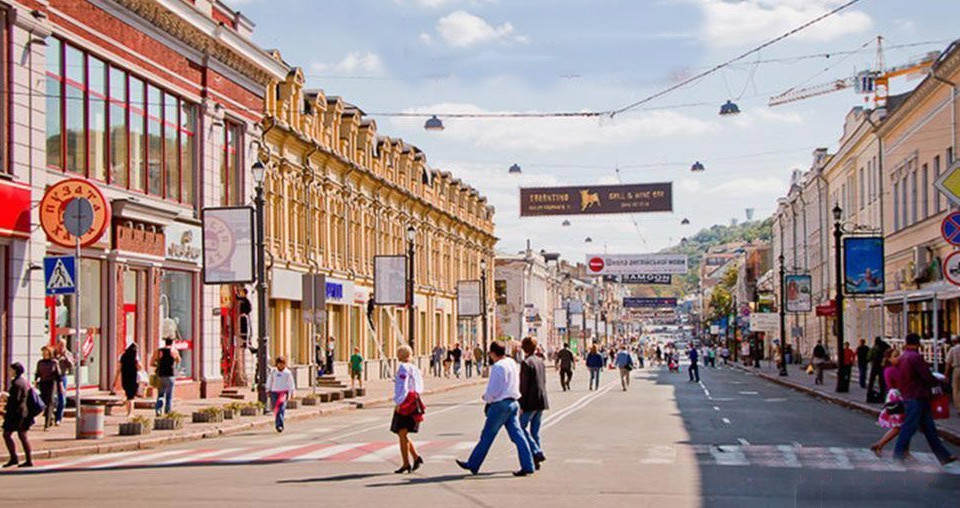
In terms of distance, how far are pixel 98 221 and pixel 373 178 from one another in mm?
33643

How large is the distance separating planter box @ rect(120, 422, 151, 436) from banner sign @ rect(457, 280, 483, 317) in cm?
4649

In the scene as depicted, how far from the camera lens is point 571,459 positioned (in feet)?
62.3

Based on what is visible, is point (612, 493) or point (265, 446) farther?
point (265, 446)

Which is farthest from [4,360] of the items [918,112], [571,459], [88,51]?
[918,112]

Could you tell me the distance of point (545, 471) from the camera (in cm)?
1725

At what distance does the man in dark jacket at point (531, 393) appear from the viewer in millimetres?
17469

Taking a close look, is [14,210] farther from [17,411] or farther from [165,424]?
[17,411]

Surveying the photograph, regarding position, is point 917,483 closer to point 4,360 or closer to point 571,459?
point 571,459

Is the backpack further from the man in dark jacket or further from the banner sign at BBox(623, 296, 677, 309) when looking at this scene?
the banner sign at BBox(623, 296, 677, 309)

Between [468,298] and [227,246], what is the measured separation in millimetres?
37609

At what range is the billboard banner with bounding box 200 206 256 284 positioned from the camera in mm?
33844

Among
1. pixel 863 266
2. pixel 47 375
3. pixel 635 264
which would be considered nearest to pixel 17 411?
pixel 47 375

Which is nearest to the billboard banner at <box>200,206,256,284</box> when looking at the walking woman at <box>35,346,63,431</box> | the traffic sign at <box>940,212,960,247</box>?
the walking woman at <box>35,346,63,431</box>

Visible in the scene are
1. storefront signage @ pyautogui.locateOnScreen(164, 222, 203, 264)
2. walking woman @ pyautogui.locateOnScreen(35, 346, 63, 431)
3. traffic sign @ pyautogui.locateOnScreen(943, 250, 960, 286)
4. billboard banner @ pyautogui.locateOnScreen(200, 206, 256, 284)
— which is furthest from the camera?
storefront signage @ pyautogui.locateOnScreen(164, 222, 203, 264)
